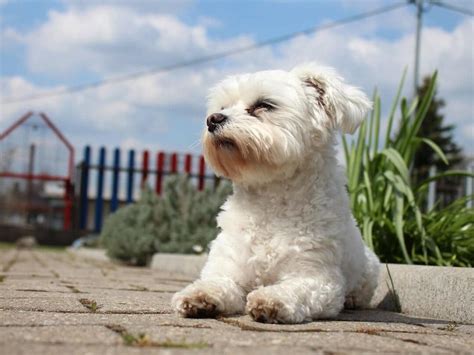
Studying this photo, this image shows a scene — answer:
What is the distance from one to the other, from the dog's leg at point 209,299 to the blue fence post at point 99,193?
14732 mm

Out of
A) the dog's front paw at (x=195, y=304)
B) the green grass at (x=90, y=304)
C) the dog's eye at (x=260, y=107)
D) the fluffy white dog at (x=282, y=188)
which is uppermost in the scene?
the dog's eye at (x=260, y=107)

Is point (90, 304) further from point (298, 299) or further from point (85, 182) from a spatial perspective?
point (85, 182)

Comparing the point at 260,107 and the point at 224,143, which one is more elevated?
the point at 260,107

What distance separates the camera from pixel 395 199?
542 centimetres

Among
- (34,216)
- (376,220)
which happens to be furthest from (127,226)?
(34,216)

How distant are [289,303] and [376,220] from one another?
2378mm

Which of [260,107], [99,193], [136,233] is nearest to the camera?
[260,107]

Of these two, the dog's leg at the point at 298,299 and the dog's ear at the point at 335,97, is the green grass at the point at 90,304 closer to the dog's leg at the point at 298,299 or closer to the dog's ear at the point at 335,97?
the dog's leg at the point at 298,299

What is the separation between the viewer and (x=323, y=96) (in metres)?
3.85

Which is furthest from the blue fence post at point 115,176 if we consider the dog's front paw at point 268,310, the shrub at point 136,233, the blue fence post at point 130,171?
the dog's front paw at point 268,310

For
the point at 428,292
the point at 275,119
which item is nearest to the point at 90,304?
the point at 275,119

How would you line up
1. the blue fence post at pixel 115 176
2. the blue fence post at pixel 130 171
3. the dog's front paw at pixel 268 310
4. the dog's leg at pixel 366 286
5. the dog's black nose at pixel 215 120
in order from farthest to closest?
the blue fence post at pixel 130 171 → the blue fence post at pixel 115 176 → the dog's leg at pixel 366 286 → the dog's black nose at pixel 215 120 → the dog's front paw at pixel 268 310

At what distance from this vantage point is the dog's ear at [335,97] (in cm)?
380

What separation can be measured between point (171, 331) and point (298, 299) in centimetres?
78
